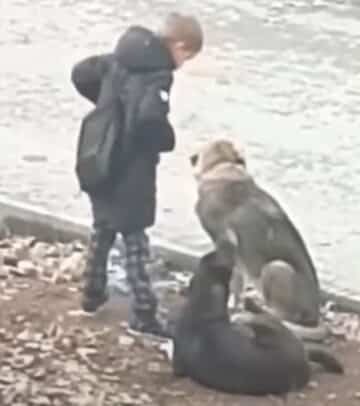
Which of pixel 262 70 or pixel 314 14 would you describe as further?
pixel 314 14

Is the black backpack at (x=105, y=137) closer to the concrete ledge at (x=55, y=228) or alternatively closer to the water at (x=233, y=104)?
the concrete ledge at (x=55, y=228)

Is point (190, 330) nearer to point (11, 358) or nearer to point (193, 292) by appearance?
point (193, 292)

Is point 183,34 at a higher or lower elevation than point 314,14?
higher

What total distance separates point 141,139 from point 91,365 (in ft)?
3.00

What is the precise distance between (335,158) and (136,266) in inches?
139

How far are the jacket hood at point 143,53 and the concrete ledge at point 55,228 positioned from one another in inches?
63.3

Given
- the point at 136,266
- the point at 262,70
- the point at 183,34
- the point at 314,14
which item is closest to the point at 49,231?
the point at 136,266

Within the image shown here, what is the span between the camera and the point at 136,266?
6449 millimetres

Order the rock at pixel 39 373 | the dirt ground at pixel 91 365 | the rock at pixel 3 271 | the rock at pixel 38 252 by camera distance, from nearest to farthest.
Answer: the dirt ground at pixel 91 365 → the rock at pixel 39 373 → the rock at pixel 3 271 → the rock at pixel 38 252

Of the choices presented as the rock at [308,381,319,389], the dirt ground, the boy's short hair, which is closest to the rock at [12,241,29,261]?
the dirt ground

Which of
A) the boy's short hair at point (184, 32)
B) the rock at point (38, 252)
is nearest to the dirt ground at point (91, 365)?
the rock at point (38, 252)

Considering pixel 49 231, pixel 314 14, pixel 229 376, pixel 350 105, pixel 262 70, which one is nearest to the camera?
pixel 229 376

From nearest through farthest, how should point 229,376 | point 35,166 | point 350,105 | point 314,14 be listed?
point 229,376
point 35,166
point 350,105
point 314,14

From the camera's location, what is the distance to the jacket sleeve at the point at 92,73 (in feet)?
20.6
